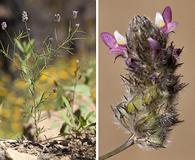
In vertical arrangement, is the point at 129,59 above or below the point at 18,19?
below

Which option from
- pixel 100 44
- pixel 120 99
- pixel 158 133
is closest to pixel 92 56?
pixel 100 44

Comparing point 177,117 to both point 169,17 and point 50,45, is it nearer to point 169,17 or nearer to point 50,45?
point 169,17

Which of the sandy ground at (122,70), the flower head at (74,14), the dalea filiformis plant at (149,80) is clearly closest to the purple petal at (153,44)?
the dalea filiformis plant at (149,80)

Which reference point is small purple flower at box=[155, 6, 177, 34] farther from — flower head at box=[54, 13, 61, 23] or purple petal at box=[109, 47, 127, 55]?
flower head at box=[54, 13, 61, 23]

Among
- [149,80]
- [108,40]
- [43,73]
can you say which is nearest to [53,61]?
[43,73]

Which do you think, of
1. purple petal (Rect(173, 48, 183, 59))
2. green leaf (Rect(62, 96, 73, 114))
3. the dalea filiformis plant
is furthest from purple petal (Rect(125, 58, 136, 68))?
green leaf (Rect(62, 96, 73, 114))
